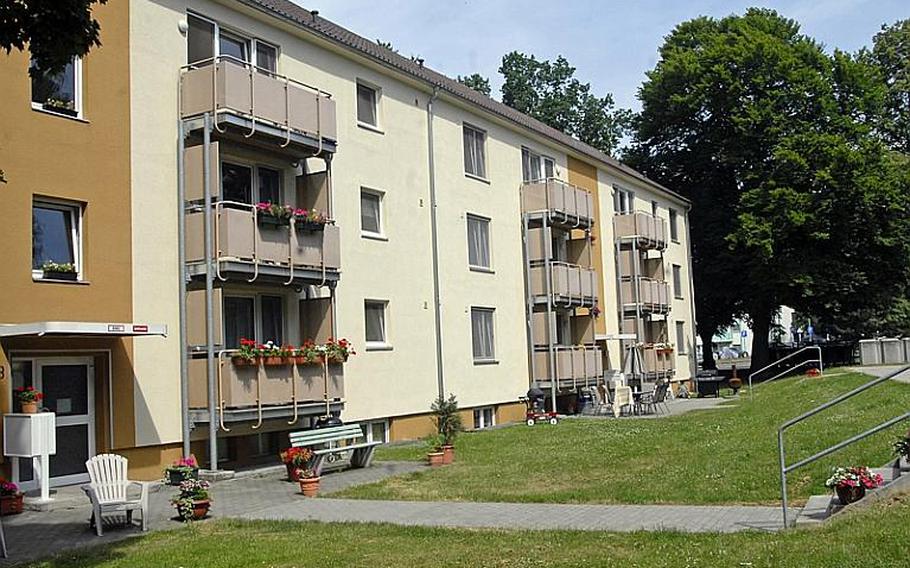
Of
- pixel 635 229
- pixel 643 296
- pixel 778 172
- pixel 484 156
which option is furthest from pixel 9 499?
pixel 778 172

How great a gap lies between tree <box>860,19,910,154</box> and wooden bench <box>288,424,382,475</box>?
Answer: 4501cm

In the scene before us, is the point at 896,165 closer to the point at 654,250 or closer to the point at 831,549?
the point at 654,250

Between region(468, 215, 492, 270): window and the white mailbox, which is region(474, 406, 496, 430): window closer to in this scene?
region(468, 215, 492, 270): window

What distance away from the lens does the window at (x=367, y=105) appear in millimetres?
24109

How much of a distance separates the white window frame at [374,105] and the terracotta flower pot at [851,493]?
16.2 meters

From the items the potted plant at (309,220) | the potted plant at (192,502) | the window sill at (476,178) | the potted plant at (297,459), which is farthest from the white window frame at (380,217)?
the potted plant at (192,502)

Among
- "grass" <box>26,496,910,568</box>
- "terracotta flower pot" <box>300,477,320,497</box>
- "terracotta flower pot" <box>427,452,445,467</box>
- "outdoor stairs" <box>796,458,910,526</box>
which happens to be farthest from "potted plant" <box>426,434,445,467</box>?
"outdoor stairs" <box>796,458,910,526</box>

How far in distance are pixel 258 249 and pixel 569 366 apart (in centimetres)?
1525

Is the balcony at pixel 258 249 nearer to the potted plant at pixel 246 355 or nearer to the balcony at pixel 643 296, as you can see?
the potted plant at pixel 246 355

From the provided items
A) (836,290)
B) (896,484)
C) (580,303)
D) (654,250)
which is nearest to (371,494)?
(896,484)

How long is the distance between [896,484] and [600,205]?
2828 centimetres

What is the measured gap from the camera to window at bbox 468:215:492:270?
28.7 meters

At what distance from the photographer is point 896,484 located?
10.1 meters

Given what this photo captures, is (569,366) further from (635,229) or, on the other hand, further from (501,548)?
(501,548)
